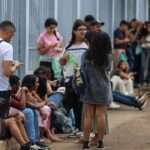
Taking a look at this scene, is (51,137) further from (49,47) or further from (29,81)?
(49,47)

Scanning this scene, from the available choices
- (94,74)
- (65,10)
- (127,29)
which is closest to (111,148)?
(94,74)

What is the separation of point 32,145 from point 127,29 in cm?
866

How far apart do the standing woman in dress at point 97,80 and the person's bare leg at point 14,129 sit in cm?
109

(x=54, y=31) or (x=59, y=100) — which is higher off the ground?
(x=54, y=31)

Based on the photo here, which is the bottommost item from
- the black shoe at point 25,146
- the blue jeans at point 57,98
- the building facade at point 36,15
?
the black shoe at point 25,146

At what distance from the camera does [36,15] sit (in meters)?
13.2

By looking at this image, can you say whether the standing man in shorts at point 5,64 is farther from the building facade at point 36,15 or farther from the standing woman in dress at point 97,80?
the building facade at point 36,15

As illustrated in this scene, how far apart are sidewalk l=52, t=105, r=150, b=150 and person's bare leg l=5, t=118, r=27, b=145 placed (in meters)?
0.99

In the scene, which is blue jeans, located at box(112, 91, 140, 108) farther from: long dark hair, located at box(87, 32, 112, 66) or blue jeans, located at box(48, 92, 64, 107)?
long dark hair, located at box(87, 32, 112, 66)

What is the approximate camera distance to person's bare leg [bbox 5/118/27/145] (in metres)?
8.59

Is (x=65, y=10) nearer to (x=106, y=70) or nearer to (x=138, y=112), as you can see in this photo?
(x=138, y=112)

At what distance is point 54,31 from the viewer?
1233 centimetres

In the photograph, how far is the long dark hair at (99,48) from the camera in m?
9.06

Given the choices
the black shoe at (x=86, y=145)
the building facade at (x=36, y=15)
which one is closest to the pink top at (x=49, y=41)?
the building facade at (x=36, y=15)
